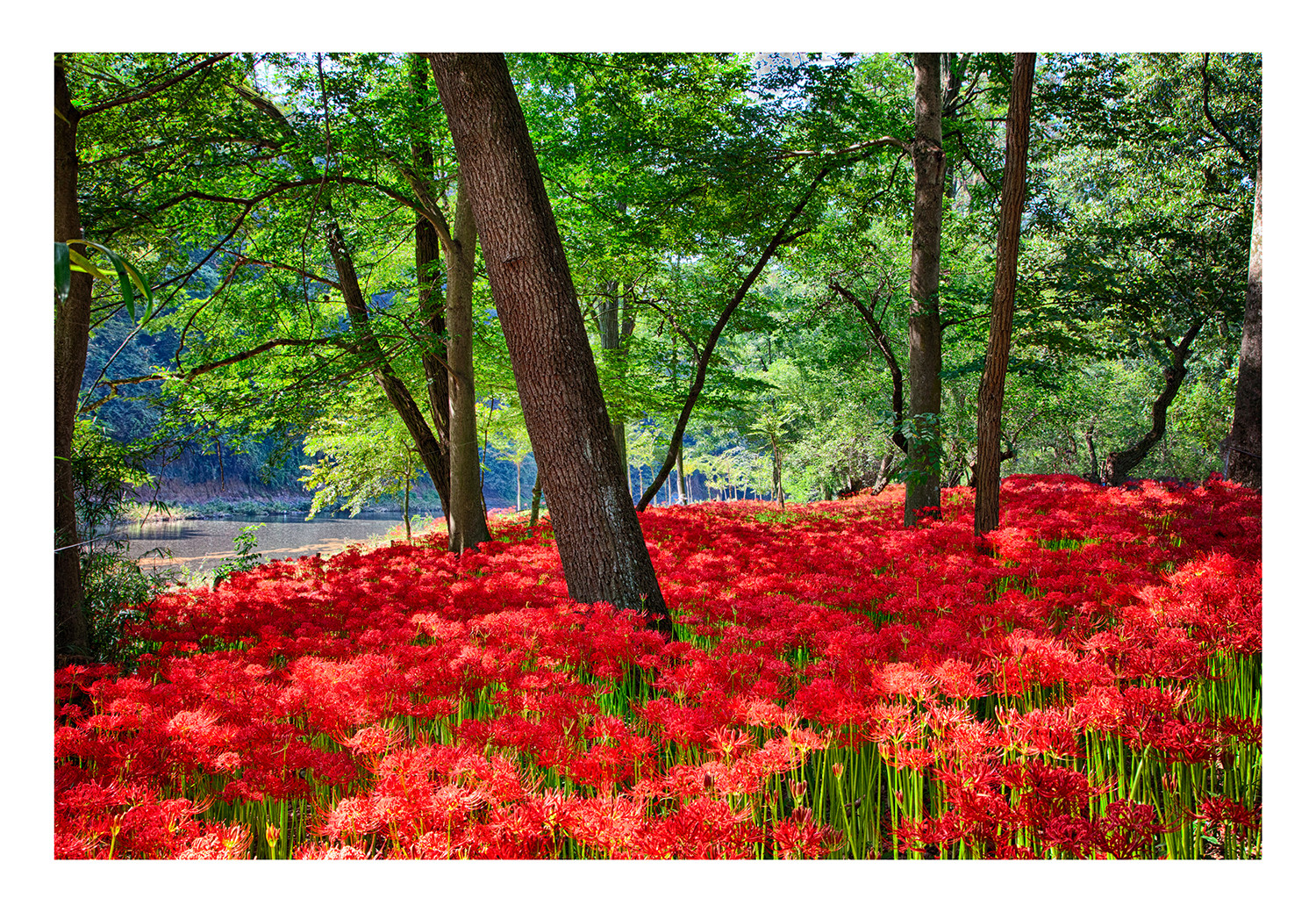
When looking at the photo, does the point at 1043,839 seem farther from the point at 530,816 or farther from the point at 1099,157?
the point at 1099,157

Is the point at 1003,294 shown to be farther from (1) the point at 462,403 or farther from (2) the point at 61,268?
(1) the point at 462,403

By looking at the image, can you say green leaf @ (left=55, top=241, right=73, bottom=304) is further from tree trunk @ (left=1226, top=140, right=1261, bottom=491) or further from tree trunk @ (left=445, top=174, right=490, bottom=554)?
tree trunk @ (left=1226, top=140, right=1261, bottom=491)

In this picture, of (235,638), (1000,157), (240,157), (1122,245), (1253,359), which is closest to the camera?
(235,638)

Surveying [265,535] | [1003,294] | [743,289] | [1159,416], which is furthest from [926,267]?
[265,535]

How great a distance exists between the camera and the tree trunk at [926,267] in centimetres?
631

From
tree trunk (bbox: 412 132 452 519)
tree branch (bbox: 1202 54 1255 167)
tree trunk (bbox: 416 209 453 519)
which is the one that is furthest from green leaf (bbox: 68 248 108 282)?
tree branch (bbox: 1202 54 1255 167)

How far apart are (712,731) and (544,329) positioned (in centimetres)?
207

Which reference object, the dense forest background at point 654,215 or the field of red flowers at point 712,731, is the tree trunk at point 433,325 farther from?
the field of red flowers at point 712,731

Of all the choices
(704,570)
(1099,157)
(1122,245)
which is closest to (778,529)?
(704,570)

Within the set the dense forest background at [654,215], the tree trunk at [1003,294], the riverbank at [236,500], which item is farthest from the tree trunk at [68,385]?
the riverbank at [236,500]

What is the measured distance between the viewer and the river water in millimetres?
14320

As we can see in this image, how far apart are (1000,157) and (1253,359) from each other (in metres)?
4.09

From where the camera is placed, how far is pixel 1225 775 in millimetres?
1723

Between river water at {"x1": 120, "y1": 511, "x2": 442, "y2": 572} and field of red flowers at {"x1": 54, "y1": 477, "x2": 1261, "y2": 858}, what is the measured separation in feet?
34.8
